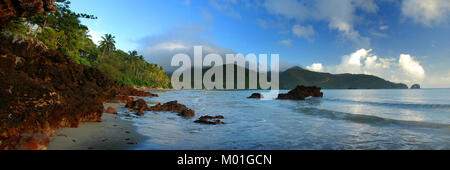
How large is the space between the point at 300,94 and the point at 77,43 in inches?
1470

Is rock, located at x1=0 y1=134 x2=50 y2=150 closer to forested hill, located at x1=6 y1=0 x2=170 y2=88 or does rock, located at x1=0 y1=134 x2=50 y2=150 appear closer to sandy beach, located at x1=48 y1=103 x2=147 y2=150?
sandy beach, located at x1=48 y1=103 x2=147 y2=150

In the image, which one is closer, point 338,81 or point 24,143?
point 24,143

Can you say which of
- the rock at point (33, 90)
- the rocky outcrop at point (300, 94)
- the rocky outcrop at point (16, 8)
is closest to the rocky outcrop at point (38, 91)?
the rock at point (33, 90)

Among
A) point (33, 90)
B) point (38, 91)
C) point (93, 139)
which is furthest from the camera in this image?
point (93, 139)

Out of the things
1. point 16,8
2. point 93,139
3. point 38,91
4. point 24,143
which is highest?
point 16,8

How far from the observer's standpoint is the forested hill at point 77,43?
2201 cm

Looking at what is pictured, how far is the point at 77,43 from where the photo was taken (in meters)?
28.2

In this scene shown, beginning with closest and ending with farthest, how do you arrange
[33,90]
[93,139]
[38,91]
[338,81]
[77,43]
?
[33,90]
[38,91]
[93,139]
[77,43]
[338,81]

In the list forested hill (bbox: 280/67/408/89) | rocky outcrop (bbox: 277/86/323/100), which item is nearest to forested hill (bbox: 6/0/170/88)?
rocky outcrop (bbox: 277/86/323/100)

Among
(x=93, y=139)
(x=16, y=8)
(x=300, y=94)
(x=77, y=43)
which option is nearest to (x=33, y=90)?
(x=93, y=139)

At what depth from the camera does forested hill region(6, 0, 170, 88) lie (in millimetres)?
22013

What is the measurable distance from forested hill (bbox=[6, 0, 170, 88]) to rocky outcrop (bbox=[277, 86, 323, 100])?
1343 inches

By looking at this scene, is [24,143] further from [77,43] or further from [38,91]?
[77,43]
